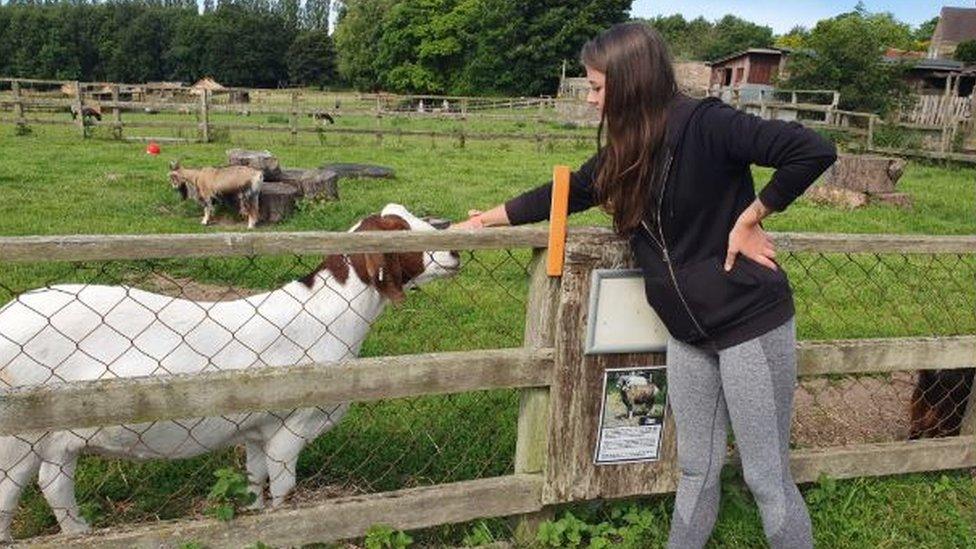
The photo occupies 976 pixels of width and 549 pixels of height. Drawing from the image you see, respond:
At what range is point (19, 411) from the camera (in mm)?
2215

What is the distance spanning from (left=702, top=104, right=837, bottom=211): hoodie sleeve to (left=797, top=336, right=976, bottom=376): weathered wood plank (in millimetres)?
1187

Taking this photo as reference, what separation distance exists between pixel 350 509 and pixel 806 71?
109ft

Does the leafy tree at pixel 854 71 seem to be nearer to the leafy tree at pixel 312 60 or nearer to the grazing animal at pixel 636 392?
the grazing animal at pixel 636 392

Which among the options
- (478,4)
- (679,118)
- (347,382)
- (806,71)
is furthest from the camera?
(478,4)

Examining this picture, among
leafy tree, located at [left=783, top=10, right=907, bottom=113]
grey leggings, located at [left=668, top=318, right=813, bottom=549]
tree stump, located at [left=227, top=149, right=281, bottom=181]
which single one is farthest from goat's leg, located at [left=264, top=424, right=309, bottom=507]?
leafy tree, located at [left=783, top=10, right=907, bottom=113]

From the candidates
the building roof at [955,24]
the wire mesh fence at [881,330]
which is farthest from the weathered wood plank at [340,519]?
the building roof at [955,24]

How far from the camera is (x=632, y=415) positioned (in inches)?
115

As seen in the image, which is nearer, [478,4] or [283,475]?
[283,475]

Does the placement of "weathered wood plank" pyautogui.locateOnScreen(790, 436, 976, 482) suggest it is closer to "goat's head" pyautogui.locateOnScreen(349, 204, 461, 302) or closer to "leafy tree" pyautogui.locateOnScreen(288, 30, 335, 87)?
"goat's head" pyautogui.locateOnScreen(349, 204, 461, 302)

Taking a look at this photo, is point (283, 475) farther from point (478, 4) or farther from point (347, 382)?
point (478, 4)

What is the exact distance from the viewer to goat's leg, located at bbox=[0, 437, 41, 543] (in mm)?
2686

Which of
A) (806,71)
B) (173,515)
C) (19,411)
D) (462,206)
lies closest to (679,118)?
(19,411)

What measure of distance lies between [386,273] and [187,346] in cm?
80

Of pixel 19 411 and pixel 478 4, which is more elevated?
pixel 478 4
